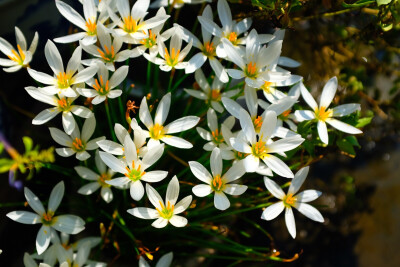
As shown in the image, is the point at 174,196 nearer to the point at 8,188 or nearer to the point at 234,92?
the point at 234,92

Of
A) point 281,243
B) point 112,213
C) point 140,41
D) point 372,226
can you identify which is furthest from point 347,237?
point 140,41

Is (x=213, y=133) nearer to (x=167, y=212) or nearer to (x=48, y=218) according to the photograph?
(x=167, y=212)

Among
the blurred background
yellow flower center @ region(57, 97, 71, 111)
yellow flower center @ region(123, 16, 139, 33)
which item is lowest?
the blurred background

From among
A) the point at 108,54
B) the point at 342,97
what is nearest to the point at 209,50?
the point at 108,54

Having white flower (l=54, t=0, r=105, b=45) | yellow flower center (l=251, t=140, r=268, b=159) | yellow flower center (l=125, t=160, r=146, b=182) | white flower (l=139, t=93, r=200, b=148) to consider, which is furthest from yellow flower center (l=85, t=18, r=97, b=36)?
yellow flower center (l=251, t=140, r=268, b=159)

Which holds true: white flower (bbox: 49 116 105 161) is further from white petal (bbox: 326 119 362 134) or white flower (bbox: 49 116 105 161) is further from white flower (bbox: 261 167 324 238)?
white petal (bbox: 326 119 362 134)
